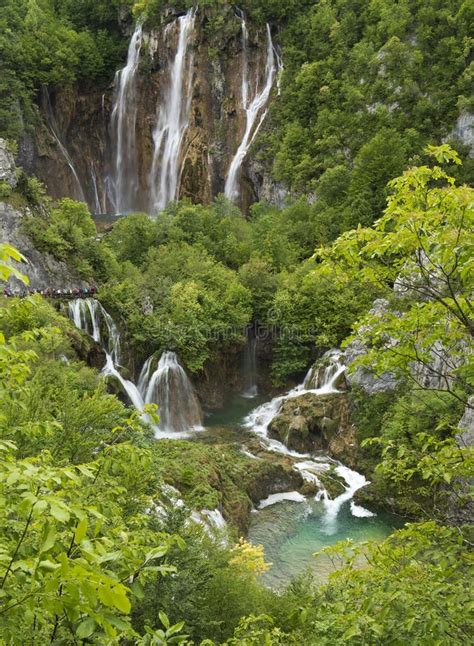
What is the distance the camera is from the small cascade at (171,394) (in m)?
19.6

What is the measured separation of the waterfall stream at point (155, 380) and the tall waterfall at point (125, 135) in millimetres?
22186

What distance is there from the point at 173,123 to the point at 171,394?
25.8 metres

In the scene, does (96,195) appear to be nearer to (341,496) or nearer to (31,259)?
(31,259)

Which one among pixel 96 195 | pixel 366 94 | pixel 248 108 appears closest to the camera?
pixel 366 94

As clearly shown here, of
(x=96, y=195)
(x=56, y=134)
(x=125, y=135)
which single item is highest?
(x=56, y=134)

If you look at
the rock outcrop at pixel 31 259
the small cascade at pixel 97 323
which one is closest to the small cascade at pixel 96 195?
the rock outcrop at pixel 31 259

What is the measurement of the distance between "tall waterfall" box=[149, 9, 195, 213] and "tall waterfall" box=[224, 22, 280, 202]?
415cm

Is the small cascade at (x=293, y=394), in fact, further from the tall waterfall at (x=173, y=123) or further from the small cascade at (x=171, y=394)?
the tall waterfall at (x=173, y=123)

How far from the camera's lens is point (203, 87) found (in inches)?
1454

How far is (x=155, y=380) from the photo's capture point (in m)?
19.9

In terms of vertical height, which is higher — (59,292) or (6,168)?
(6,168)

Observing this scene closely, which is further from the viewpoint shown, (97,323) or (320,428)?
(97,323)

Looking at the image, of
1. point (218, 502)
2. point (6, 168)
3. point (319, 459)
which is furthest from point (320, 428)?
point (6, 168)

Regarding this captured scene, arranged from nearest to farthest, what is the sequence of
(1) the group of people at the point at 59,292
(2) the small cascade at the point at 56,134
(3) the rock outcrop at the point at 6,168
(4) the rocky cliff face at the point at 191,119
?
(1) the group of people at the point at 59,292 < (3) the rock outcrop at the point at 6,168 < (4) the rocky cliff face at the point at 191,119 < (2) the small cascade at the point at 56,134
